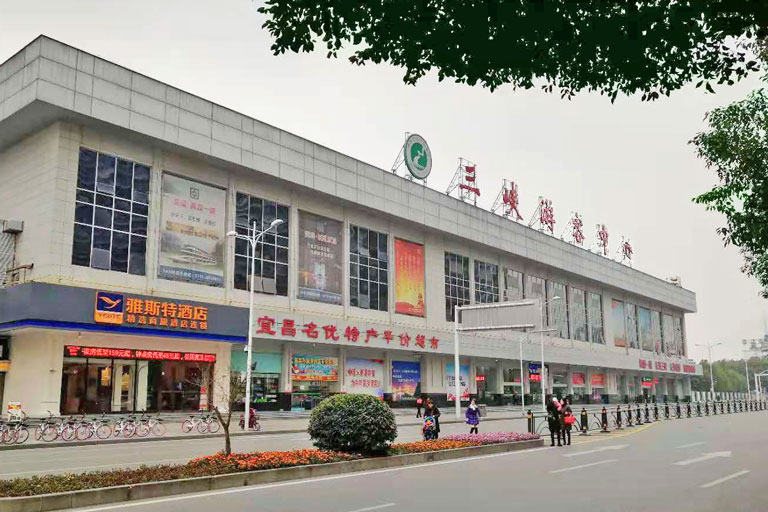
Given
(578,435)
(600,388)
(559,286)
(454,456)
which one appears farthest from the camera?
(600,388)

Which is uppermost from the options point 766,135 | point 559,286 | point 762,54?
point 559,286

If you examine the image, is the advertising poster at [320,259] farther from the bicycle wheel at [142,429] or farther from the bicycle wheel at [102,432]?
the bicycle wheel at [102,432]

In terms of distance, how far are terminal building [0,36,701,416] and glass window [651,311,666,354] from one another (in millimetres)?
42976

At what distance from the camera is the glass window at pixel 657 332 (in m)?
96.2

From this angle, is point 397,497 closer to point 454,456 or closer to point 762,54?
point 454,456

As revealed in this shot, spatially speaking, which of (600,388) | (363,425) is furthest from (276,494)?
(600,388)

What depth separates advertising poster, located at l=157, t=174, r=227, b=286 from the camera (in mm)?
38188

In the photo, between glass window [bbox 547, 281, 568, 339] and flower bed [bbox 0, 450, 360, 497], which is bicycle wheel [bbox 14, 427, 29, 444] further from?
glass window [bbox 547, 281, 568, 339]

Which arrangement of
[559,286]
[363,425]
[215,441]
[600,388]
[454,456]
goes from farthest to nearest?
1. [600,388]
2. [559,286]
3. [215,441]
4. [454,456]
5. [363,425]

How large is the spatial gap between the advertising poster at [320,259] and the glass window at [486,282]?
18.7m

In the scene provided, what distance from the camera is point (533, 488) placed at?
1280 centimetres

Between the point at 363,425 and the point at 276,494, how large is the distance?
475 cm

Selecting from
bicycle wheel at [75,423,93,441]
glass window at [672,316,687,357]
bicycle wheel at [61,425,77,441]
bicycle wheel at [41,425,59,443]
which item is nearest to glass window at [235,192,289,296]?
bicycle wheel at [75,423,93,441]

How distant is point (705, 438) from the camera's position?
26.7 metres
